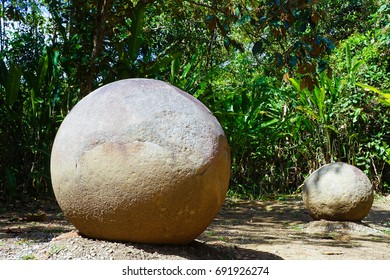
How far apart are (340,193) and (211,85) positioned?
16.1ft

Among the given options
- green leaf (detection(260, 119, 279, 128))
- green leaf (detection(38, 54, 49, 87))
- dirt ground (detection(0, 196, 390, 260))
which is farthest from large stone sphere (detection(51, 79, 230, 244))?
green leaf (detection(260, 119, 279, 128))

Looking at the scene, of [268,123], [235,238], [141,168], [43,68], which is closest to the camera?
[141,168]

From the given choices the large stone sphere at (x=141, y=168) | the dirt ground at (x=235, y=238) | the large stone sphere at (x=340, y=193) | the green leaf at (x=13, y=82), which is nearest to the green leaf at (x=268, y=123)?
the dirt ground at (x=235, y=238)

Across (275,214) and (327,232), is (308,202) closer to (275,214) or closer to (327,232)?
(327,232)

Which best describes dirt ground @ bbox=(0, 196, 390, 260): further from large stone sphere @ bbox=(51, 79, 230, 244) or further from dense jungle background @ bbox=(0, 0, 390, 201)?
dense jungle background @ bbox=(0, 0, 390, 201)

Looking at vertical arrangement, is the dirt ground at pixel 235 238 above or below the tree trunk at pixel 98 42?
below

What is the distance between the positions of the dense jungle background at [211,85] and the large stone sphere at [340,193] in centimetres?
120

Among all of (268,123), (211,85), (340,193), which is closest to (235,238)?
(340,193)

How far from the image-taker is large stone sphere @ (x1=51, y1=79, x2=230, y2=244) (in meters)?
3.67

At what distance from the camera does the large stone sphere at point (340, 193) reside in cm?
677

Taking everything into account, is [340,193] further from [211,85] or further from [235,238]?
[211,85]

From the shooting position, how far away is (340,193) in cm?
676

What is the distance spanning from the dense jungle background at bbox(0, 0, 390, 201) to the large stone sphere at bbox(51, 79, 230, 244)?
2.40 meters

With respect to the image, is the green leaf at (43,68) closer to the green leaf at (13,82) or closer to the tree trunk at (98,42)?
the green leaf at (13,82)
